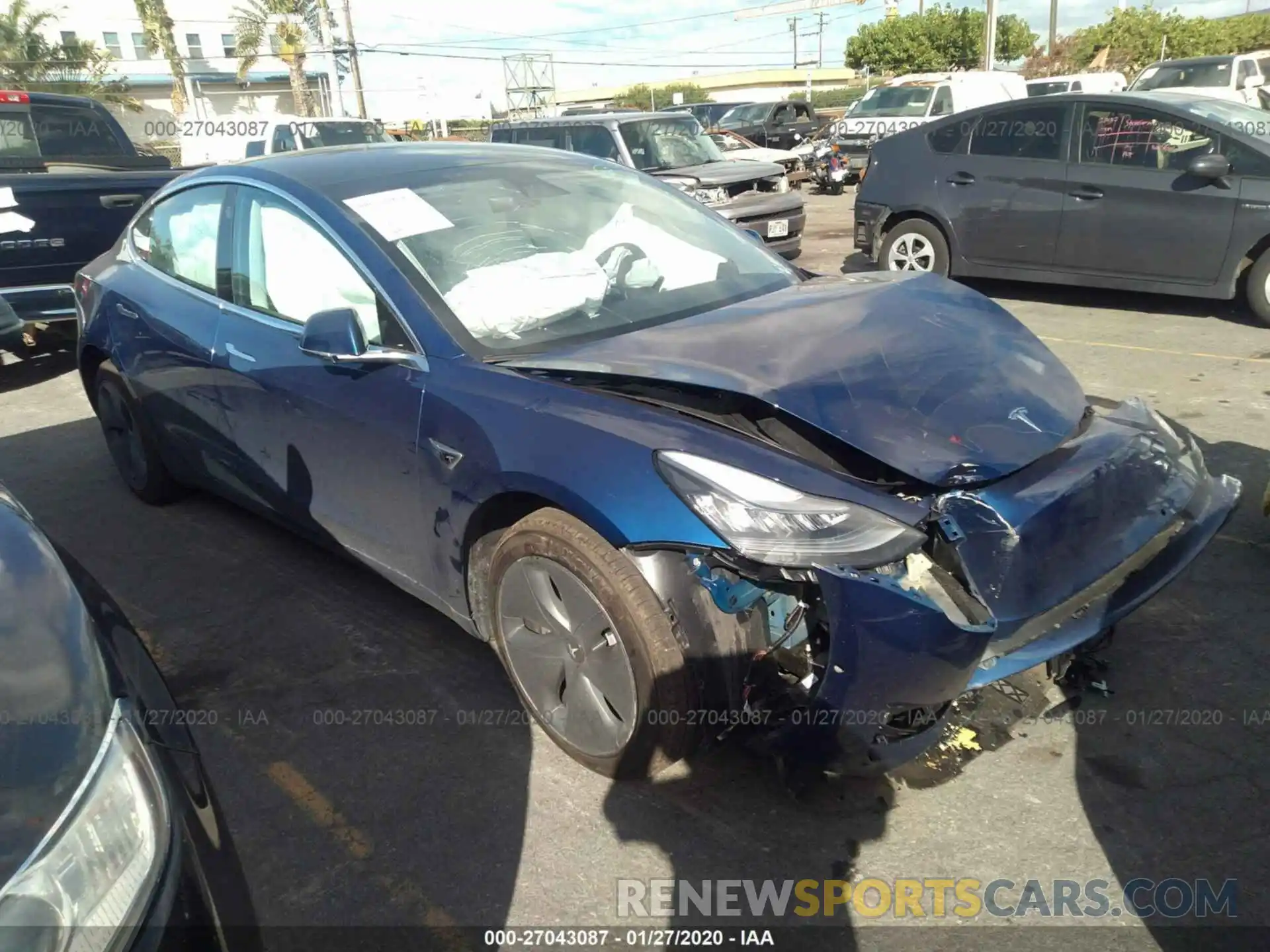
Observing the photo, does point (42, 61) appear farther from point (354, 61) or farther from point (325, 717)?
point (325, 717)

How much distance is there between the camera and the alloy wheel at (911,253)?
8719 millimetres

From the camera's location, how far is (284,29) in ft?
133

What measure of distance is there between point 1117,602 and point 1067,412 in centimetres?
59

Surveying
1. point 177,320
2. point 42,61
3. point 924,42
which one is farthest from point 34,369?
point 924,42

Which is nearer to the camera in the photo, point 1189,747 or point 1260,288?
point 1189,747

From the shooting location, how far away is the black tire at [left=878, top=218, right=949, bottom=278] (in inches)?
338

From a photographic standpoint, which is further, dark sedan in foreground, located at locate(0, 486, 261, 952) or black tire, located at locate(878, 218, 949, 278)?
black tire, located at locate(878, 218, 949, 278)

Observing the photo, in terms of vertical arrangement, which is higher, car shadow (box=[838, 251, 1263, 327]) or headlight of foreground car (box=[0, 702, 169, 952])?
headlight of foreground car (box=[0, 702, 169, 952])

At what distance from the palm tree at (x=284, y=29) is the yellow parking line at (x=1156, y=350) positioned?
3898 centimetres

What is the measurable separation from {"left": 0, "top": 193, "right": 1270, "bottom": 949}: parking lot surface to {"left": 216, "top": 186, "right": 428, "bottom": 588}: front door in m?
0.43

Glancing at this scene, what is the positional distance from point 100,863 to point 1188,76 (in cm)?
2168

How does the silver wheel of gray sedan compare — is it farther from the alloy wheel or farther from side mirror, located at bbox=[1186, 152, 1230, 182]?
the alloy wheel

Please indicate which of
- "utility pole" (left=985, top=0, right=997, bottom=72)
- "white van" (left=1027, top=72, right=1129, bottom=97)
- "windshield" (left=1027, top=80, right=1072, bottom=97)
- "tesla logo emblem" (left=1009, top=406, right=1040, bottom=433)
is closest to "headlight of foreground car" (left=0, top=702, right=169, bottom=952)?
"tesla logo emblem" (left=1009, top=406, right=1040, bottom=433)

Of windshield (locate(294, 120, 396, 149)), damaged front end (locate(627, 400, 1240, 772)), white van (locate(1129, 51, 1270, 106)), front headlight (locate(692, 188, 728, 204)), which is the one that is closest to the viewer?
damaged front end (locate(627, 400, 1240, 772))
